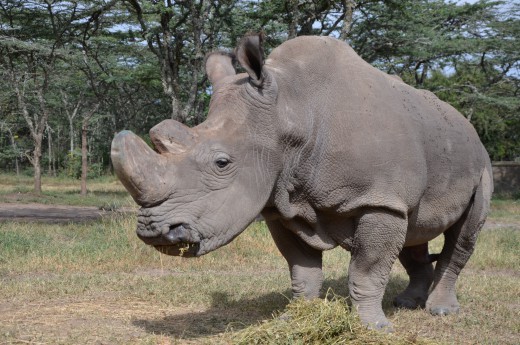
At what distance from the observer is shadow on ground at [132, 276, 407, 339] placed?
449cm

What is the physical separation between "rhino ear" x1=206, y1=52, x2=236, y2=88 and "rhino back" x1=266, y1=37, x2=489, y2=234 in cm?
26

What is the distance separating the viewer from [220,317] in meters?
4.96

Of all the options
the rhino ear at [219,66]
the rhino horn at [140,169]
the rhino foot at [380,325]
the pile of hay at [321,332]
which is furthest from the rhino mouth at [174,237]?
the rhino foot at [380,325]

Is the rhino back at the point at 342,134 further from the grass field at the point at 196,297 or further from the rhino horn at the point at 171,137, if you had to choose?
the grass field at the point at 196,297

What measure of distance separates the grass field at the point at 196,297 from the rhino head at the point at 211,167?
79 centimetres

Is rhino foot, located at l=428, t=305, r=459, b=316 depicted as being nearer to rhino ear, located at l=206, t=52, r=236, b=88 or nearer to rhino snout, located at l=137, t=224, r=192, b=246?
rhino ear, located at l=206, t=52, r=236, b=88

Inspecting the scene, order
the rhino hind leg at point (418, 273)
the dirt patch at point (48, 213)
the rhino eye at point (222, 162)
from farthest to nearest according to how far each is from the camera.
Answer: the dirt patch at point (48, 213) → the rhino hind leg at point (418, 273) → the rhino eye at point (222, 162)

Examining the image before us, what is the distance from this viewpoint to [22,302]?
17.6 feet

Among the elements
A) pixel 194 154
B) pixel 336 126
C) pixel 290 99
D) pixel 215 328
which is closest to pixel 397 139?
pixel 336 126

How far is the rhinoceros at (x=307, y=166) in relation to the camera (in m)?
3.48

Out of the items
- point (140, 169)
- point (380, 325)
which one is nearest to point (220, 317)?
point (380, 325)

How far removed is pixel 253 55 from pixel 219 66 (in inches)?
21.8

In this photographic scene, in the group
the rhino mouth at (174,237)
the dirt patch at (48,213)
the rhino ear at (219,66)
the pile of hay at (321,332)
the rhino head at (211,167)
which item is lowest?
the dirt patch at (48,213)

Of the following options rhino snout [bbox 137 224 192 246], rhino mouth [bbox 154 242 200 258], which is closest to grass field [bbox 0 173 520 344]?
rhino mouth [bbox 154 242 200 258]
